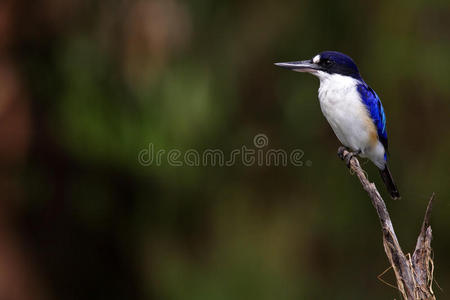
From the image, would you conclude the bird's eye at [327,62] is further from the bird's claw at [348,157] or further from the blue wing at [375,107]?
the bird's claw at [348,157]

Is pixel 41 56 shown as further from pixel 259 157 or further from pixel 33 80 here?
pixel 259 157

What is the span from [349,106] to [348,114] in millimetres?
51

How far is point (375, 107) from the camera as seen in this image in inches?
157

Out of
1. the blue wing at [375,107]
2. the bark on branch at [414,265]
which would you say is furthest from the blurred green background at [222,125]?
the bark on branch at [414,265]

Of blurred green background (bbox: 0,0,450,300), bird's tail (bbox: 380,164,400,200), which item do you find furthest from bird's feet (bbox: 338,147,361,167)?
blurred green background (bbox: 0,0,450,300)

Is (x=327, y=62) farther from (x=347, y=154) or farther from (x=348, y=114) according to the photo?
(x=347, y=154)

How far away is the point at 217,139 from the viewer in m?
5.35

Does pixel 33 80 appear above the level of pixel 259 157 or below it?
above

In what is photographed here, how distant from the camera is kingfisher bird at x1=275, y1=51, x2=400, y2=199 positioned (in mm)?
3869

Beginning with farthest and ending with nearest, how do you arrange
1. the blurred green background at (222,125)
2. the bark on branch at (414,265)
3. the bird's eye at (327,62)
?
the blurred green background at (222,125)
the bird's eye at (327,62)
the bark on branch at (414,265)

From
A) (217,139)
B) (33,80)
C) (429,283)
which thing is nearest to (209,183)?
(217,139)

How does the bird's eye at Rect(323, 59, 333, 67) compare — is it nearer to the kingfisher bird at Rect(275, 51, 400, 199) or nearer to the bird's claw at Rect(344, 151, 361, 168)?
the kingfisher bird at Rect(275, 51, 400, 199)

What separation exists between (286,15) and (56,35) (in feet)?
6.38

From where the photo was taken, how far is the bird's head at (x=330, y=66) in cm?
403
